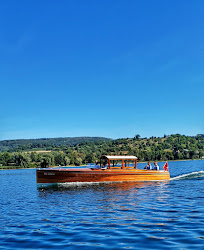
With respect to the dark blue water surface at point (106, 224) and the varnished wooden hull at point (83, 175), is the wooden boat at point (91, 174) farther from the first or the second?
the dark blue water surface at point (106, 224)

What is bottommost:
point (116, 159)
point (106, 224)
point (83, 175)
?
point (106, 224)

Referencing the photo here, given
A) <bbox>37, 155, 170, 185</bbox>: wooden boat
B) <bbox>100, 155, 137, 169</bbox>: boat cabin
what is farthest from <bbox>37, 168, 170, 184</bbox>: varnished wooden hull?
<bbox>100, 155, 137, 169</bbox>: boat cabin

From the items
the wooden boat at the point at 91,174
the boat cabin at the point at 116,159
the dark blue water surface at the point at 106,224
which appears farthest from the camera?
the boat cabin at the point at 116,159

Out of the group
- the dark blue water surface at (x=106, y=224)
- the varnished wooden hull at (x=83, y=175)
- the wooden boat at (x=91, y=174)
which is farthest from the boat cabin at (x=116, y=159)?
the dark blue water surface at (x=106, y=224)

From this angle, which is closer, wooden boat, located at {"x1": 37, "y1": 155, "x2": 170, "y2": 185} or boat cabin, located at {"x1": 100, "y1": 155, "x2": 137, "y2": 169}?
wooden boat, located at {"x1": 37, "y1": 155, "x2": 170, "y2": 185}

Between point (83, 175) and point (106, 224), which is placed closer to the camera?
point (106, 224)

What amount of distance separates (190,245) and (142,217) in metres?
5.85

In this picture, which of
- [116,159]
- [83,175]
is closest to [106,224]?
[83,175]

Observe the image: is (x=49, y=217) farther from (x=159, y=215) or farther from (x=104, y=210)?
(x=159, y=215)

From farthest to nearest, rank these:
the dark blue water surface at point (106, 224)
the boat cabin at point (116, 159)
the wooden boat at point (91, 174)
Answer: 1. the boat cabin at point (116, 159)
2. the wooden boat at point (91, 174)
3. the dark blue water surface at point (106, 224)

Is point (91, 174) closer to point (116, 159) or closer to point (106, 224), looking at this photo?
point (116, 159)

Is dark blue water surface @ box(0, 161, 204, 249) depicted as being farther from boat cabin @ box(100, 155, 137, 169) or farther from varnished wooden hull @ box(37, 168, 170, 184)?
boat cabin @ box(100, 155, 137, 169)

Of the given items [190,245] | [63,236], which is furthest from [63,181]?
[190,245]

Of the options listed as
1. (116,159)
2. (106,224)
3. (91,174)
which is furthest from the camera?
(116,159)
